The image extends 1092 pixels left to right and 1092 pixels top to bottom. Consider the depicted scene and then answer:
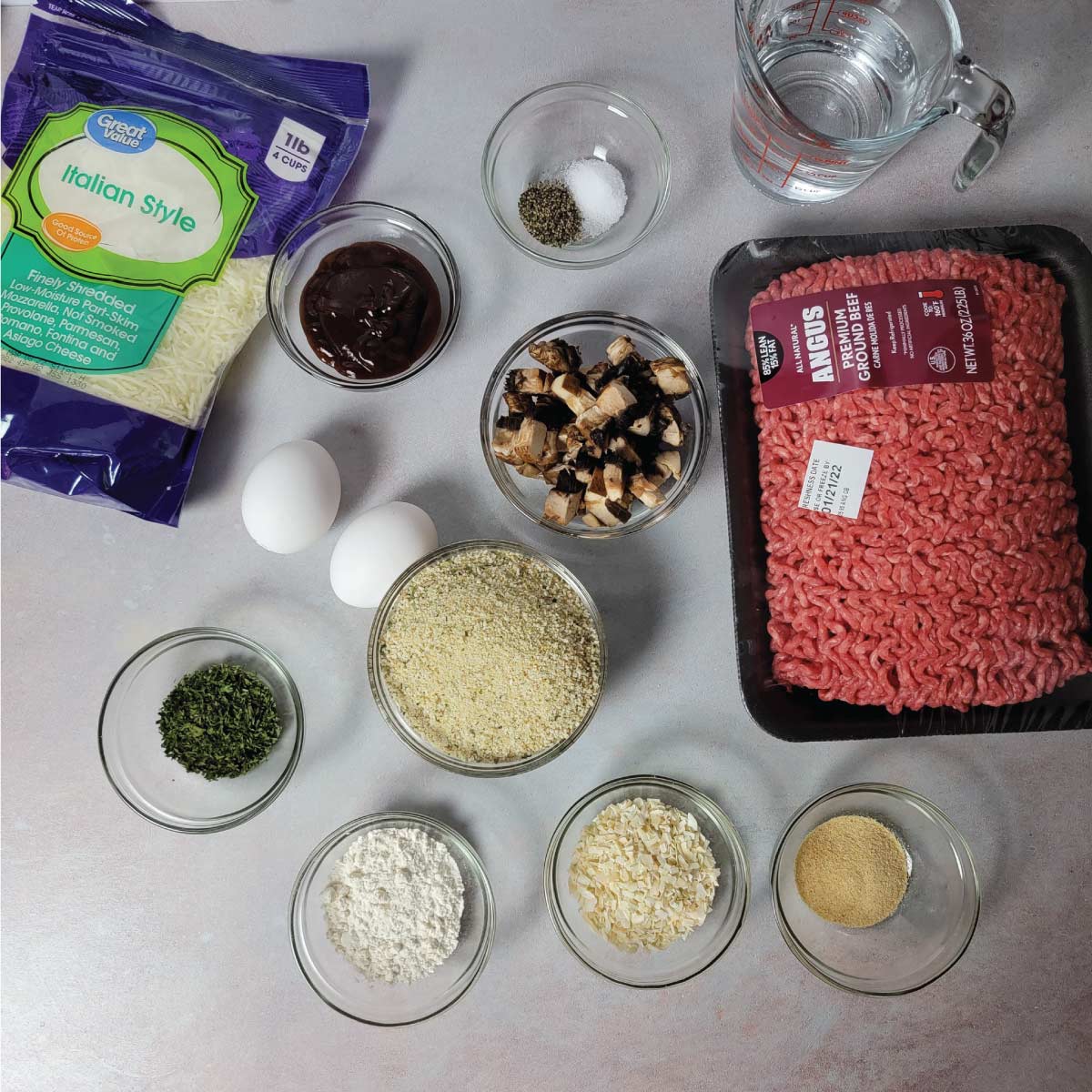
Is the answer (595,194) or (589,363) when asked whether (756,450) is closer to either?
(589,363)

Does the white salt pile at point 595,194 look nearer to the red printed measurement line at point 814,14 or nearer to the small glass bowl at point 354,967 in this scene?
the red printed measurement line at point 814,14

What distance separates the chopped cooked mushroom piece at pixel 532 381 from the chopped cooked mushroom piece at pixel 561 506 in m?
0.16

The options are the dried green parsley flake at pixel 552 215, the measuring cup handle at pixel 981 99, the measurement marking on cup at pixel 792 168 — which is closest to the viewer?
the measuring cup handle at pixel 981 99

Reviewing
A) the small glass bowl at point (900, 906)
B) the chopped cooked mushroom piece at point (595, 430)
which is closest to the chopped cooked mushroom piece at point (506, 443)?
the chopped cooked mushroom piece at point (595, 430)

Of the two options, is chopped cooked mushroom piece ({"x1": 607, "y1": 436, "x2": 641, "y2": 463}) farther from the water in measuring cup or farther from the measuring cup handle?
the measuring cup handle

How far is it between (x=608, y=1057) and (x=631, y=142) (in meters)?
1.57

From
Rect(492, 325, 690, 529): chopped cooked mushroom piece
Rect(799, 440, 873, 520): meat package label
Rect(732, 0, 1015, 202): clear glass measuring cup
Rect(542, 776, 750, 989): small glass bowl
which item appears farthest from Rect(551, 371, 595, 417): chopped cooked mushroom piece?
Rect(542, 776, 750, 989): small glass bowl

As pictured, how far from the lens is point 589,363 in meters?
1.36

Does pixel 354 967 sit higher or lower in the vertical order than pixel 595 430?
lower

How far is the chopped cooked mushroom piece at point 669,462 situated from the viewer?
1249 millimetres

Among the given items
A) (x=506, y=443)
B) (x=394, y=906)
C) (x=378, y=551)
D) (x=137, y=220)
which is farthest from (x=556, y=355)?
(x=394, y=906)

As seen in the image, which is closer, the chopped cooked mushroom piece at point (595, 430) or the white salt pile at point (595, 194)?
the chopped cooked mushroom piece at point (595, 430)

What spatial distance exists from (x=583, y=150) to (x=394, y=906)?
4.28 ft

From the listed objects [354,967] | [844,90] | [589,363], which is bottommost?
[354,967]
